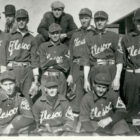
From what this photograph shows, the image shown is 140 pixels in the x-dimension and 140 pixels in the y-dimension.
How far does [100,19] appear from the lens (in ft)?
12.2

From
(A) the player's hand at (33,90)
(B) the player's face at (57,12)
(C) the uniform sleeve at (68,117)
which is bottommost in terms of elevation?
(C) the uniform sleeve at (68,117)

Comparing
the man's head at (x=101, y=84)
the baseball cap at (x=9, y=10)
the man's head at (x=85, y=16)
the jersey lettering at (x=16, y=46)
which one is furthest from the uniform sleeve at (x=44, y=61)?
the man's head at (x=101, y=84)

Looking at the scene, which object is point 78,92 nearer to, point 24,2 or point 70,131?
point 70,131

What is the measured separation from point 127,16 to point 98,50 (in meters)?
1.17

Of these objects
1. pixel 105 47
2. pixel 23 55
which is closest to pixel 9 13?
pixel 23 55

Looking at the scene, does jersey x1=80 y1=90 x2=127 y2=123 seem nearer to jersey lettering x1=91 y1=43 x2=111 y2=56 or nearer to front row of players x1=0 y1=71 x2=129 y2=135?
front row of players x1=0 y1=71 x2=129 y2=135

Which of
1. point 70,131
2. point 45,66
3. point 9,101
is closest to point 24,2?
point 45,66

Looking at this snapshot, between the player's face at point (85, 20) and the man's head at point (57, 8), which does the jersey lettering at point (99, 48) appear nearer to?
the player's face at point (85, 20)

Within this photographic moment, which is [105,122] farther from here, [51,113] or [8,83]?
[8,83]

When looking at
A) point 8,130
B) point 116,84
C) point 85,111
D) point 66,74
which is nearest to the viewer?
point 8,130

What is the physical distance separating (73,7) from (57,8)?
0.45 m

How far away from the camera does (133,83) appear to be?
370 centimetres

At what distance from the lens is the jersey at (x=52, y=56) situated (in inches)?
156

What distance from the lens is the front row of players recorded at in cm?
323
